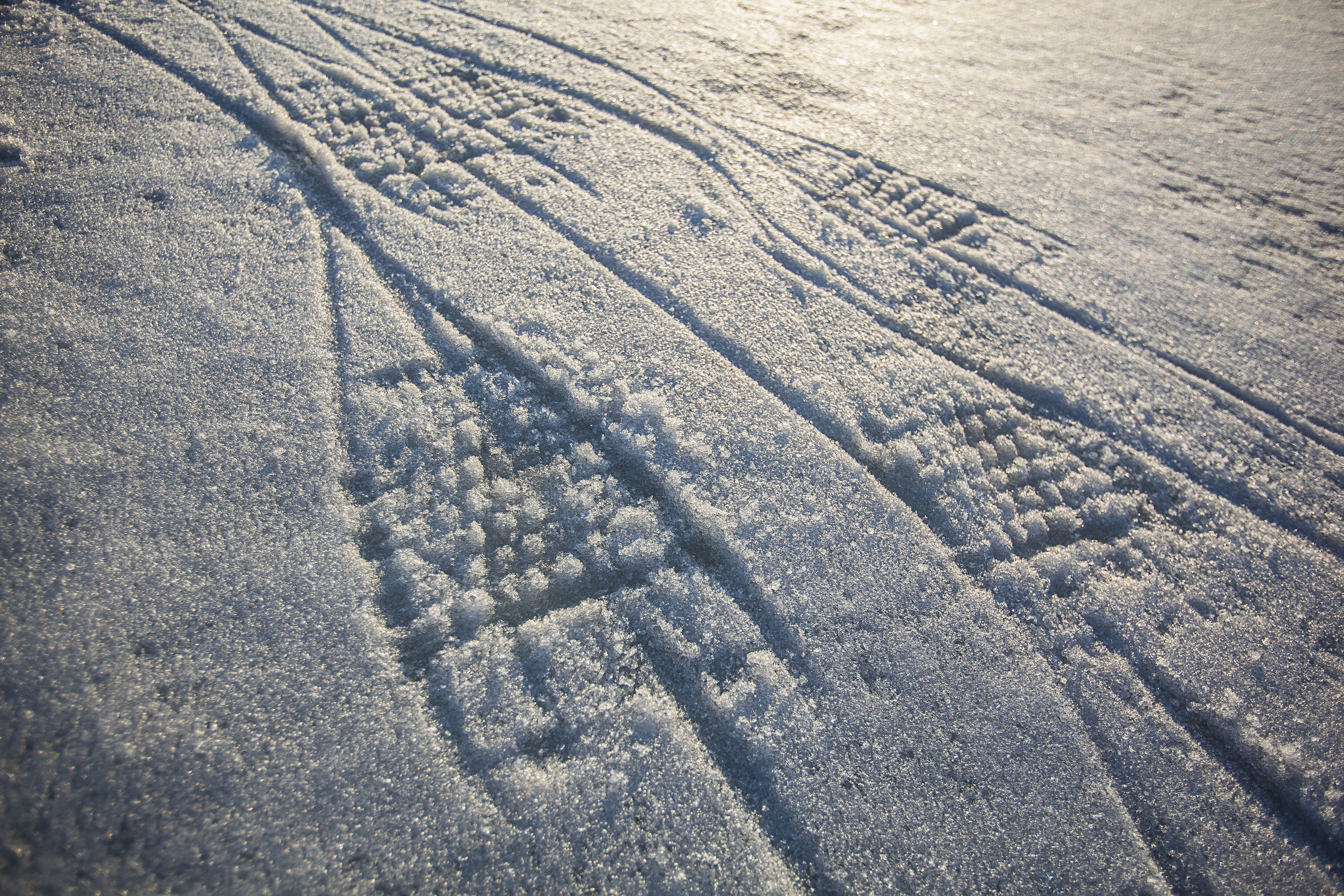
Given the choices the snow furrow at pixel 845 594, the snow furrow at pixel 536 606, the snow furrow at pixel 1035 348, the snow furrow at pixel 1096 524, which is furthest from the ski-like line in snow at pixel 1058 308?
the snow furrow at pixel 536 606

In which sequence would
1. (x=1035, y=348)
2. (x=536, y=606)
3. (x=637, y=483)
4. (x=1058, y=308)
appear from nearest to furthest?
(x=536, y=606)
(x=637, y=483)
(x=1035, y=348)
(x=1058, y=308)

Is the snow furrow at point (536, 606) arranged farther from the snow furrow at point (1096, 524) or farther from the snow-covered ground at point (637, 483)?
the snow furrow at point (1096, 524)

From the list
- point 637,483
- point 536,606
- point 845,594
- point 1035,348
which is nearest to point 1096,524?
point 1035,348

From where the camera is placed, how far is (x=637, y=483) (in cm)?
141

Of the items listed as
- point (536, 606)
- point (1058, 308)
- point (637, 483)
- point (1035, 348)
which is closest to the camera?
point (536, 606)

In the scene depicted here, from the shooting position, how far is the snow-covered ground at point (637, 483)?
1058 mm

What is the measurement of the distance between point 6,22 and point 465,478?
2.88 m

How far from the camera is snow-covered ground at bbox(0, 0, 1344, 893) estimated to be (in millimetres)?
1058

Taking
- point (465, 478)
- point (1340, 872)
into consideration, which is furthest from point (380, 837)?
point (1340, 872)

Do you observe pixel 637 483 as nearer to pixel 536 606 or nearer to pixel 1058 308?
pixel 536 606

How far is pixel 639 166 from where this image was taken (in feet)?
6.63

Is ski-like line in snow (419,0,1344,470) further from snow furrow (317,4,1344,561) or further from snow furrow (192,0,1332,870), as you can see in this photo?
snow furrow (192,0,1332,870)

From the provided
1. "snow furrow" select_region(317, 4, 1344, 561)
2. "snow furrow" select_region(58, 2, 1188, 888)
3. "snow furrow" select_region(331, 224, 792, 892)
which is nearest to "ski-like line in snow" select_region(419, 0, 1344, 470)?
"snow furrow" select_region(317, 4, 1344, 561)

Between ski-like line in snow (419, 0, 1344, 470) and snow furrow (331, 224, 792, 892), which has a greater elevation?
ski-like line in snow (419, 0, 1344, 470)
